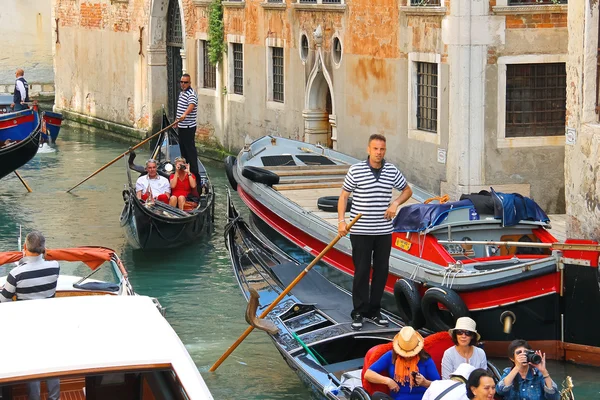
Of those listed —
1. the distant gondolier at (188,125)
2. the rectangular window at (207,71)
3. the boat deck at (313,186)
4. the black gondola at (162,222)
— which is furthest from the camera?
the rectangular window at (207,71)

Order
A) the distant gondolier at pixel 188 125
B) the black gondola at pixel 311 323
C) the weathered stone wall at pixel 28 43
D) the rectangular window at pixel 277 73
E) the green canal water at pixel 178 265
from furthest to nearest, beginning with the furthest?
the weathered stone wall at pixel 28 43, the rectangular window at pixel 277 73, the distant gondolier at pixel 188 125, the green canal water at pixel 178 265, the black gondola at pixel 311 323

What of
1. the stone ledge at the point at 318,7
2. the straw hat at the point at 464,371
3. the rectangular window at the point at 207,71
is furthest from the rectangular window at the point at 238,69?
the straw hat at the point at 464,371

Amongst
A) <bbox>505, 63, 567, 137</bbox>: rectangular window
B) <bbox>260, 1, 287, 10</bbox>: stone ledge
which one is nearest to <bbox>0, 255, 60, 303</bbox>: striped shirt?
<bbox>505, 63, 567, 137</bbox>: rectangular window

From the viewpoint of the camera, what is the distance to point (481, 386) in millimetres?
3947

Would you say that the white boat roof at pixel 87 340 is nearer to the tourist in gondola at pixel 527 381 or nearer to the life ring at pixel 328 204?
the tourist in gondola at pixel 527 381

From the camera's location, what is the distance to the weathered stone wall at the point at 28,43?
20.3 meters

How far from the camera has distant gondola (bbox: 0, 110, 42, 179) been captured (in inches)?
462

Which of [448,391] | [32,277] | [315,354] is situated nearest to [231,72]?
[315,354]

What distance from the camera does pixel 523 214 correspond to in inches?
262

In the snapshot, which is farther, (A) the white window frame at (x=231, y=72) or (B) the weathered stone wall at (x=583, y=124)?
(A) the white window frame at (x=231, y=72)

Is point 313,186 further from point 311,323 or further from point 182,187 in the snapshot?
point 311,323

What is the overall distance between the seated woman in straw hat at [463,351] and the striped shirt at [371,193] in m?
1.16

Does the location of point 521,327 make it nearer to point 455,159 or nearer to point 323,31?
point 455,159

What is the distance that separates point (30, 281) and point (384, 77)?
596 centimetres
